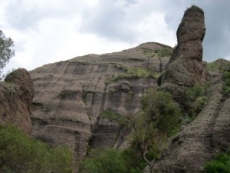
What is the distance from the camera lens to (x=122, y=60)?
9631cm

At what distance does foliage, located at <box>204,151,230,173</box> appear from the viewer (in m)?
30.0

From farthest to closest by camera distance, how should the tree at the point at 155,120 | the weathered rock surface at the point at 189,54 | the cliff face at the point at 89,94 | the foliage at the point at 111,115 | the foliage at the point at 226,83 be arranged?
the foliage at the point at 111,115
the cliff face at the point at 89,94
the weathered rock surface at the point at 189,54
the tree at the point at 155,120
the foliage at the point at 226,83

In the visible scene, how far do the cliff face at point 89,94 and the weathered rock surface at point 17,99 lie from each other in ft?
59.1

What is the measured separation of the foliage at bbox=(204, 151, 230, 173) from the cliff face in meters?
40.5

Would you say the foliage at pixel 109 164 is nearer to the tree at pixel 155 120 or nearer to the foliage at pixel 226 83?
the tree at pixel 155 120

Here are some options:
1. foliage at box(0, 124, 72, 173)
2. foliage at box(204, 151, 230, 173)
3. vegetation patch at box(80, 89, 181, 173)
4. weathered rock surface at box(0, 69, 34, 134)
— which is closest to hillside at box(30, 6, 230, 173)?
vegetation patch at box(80, 89, 181, 173)

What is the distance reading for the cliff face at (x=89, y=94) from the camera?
2980 inches

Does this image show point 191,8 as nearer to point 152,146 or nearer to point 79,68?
point 152,146

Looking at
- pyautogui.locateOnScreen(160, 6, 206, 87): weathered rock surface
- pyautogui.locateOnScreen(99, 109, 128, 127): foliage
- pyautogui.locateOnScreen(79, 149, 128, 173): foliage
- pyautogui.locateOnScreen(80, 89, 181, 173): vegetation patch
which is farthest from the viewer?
pyautogui.locateOnScreen(99, 109, 128, 127): foliage

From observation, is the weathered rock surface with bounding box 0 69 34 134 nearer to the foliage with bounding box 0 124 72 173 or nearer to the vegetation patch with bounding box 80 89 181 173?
the vegetation patch with bounding box 80 89 181 173

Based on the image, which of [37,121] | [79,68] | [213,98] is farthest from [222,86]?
[79,68]

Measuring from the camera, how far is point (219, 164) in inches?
1188

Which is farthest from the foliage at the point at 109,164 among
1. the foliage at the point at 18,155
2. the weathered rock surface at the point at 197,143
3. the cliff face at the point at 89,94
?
the cliff face at the point at 89,94

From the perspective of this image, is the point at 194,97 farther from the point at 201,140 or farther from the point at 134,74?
the point at 134,74
